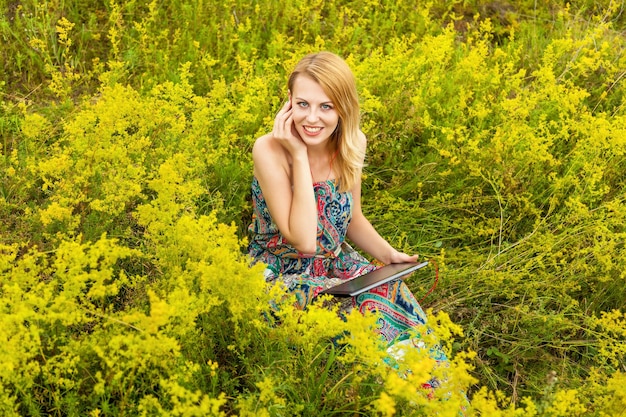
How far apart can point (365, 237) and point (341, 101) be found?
2.13 feet

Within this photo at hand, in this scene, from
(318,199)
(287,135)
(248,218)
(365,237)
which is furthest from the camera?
(248,218)

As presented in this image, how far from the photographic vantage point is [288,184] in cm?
302

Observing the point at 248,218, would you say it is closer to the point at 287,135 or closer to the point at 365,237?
the point at 365,237

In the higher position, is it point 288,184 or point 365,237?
point 288,184

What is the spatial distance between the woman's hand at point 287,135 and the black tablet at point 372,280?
0.56m

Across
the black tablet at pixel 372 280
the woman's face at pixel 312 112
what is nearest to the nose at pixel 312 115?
the woman's face at pixel 312 112

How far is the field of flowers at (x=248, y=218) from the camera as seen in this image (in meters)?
2.18

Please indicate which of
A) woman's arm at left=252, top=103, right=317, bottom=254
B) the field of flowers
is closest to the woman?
woman's arm at left=252, top=103, right=317, bottom=254

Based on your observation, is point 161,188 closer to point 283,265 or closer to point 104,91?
point 283,265

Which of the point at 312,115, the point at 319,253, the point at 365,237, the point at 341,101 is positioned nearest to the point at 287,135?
the point at 312,115

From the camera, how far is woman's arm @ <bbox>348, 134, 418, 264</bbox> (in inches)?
129

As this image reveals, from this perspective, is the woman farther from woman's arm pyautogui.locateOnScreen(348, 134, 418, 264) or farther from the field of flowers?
the field of flowers

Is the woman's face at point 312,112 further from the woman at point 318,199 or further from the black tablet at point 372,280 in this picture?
the black tablet at point 372,280

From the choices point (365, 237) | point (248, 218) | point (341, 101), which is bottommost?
point (248, 218)
